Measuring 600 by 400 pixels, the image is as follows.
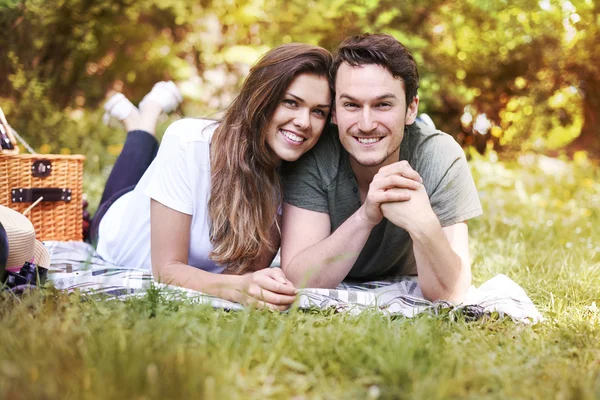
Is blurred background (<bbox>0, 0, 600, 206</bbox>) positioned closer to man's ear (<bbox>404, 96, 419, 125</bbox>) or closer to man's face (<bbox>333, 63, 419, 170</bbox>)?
man's ear (<bbox>404, 96, 419, 125</bbox>)

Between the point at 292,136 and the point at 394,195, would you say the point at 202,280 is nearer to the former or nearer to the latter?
the point at 292,136

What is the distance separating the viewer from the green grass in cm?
150

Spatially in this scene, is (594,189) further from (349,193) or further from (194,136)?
(194,136)

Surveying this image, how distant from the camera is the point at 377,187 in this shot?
2445 mm

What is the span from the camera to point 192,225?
9.46 feet

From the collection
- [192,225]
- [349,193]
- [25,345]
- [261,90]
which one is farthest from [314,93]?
[25,345]

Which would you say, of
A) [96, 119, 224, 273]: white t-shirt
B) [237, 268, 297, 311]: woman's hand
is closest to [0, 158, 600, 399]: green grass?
[237, 268, 297, 311]: woman's hand

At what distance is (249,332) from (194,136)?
1191mm

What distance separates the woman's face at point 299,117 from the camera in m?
2.66

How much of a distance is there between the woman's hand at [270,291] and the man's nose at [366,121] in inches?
27.9

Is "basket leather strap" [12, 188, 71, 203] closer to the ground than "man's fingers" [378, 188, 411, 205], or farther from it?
closer to the ground

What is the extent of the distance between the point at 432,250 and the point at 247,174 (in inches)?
34.8

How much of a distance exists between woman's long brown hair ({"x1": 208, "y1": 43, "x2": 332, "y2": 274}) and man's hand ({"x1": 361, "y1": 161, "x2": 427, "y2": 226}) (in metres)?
0.56

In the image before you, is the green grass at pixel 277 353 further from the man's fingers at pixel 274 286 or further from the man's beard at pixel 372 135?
the man's beard at pixel 372 135
